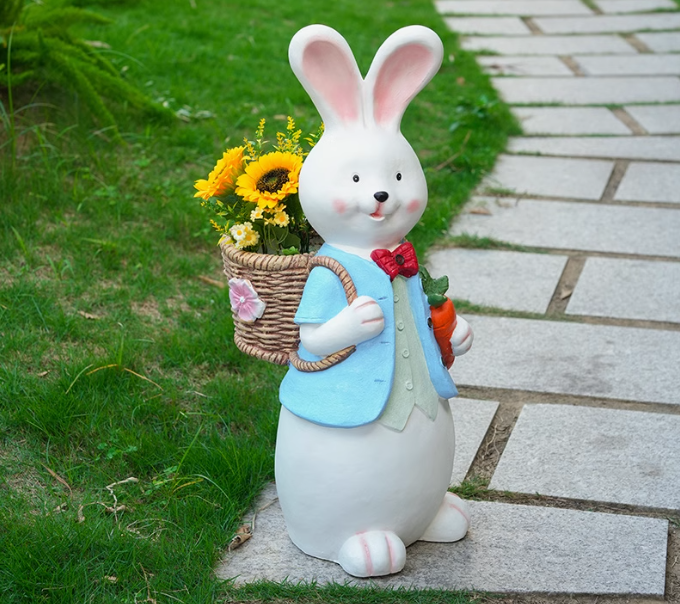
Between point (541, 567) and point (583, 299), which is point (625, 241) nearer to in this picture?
point (583, 299)

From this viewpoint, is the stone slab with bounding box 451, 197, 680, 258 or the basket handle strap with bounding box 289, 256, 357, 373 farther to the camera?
the stone slab with bounding box 451, 197, 680, 258

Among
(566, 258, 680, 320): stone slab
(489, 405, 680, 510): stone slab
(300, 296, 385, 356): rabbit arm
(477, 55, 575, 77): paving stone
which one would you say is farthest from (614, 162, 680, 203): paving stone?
(300, 296, 385, 356): rabbit arm

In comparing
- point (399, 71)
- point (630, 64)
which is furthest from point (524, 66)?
point (399, 71)

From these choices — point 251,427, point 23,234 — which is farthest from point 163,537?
point 23,234

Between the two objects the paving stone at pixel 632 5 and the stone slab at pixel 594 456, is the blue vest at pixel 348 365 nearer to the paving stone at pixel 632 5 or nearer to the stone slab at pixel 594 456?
the stone slab at pixel 594 456

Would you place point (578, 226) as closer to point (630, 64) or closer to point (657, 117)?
point (657, 117)

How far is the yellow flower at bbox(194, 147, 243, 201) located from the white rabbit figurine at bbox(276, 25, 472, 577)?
255 millimetres

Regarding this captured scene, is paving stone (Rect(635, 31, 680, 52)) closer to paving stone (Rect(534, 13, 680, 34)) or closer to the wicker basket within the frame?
paving stone (Rect(534, 13, 680, 34))

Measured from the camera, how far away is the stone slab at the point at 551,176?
4.77m

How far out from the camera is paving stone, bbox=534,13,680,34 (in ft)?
24.5

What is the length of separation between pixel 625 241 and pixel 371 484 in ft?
7.97

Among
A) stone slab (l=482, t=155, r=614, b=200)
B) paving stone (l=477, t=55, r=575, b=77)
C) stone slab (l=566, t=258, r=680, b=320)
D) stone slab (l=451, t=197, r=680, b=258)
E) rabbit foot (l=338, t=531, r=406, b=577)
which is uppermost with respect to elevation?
rabbit foot (l=338, t=531, r=406, b=577)

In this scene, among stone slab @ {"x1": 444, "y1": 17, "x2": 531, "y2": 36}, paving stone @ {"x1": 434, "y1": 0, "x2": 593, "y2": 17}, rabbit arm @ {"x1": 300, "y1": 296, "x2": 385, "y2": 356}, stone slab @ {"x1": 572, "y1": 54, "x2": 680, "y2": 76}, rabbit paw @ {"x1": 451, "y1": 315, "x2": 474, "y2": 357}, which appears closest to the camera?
rabbit arm @ {"x1": 300, "y1": 296, "x2": 385, "y2": 356}

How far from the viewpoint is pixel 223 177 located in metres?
2.43
